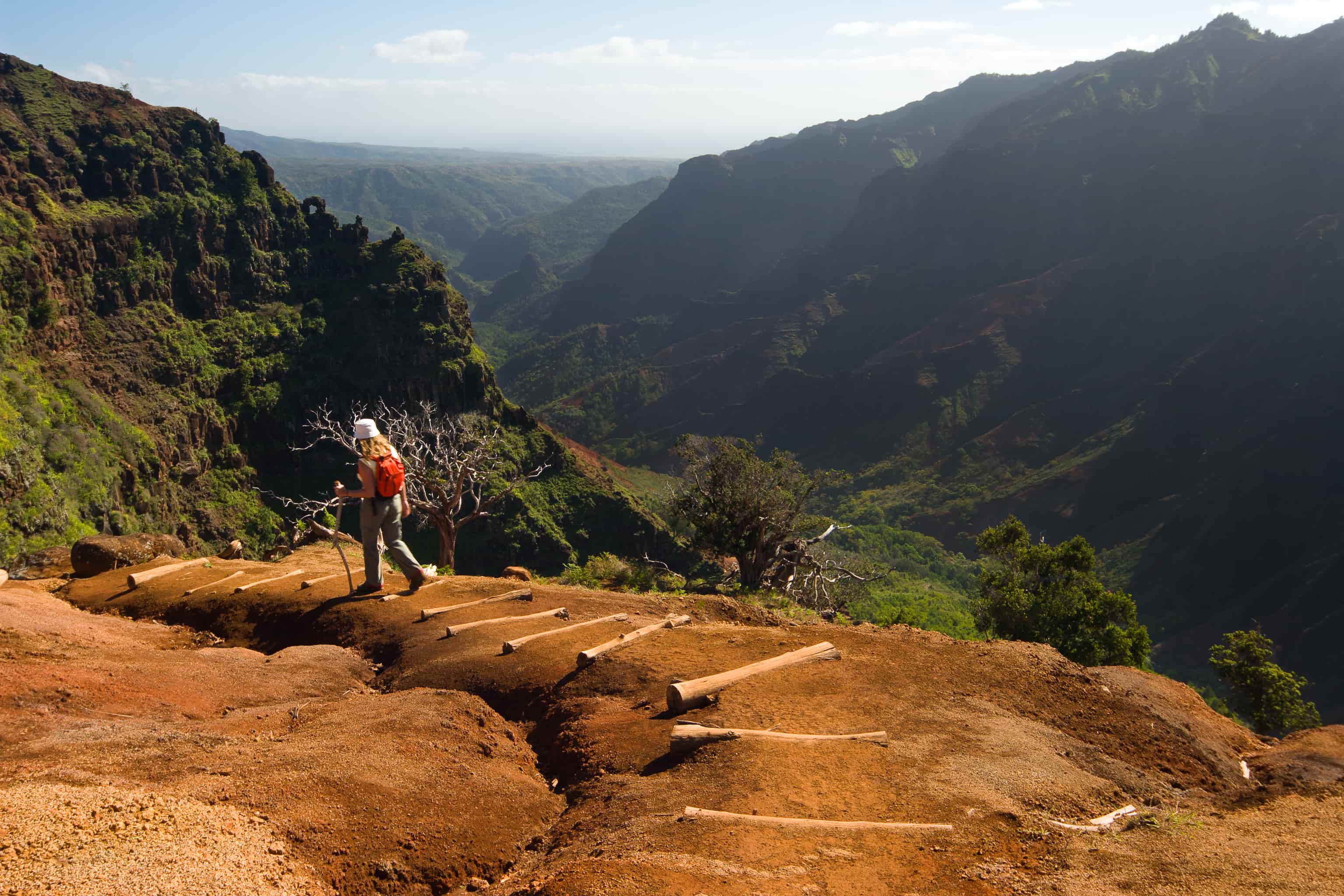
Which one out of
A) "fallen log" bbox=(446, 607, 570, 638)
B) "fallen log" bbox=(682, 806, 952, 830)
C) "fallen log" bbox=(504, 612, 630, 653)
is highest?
"fallen log" bbox=(682, 806, 952, 830)

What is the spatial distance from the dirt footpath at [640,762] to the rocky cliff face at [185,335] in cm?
2077

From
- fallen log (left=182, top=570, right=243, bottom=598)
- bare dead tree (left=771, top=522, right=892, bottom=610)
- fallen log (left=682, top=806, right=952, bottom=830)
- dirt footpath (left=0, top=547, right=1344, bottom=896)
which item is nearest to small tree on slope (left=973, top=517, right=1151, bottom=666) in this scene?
bare dead tree (left=771, top=522, right=892, bottom=610)

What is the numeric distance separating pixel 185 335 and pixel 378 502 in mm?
38903

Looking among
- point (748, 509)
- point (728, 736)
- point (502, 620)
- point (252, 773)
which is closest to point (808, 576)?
point (748, 509)

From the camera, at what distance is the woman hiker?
9.99 metres

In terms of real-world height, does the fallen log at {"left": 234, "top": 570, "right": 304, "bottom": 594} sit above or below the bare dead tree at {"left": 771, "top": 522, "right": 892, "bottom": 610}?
above

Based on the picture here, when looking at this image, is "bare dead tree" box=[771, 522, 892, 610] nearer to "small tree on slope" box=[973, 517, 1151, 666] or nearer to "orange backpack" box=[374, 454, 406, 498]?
"small tree on slope" box=[973, 517, 1151, 666]

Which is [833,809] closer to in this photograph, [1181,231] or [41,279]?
[41,279]

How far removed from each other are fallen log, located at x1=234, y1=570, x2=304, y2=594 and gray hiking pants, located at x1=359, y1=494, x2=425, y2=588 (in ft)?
5.20

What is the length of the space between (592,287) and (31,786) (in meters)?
150

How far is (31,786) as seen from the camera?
16.4ft

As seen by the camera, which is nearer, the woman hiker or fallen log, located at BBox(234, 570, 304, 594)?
the woman hiker

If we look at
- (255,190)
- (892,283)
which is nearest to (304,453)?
(255,190)

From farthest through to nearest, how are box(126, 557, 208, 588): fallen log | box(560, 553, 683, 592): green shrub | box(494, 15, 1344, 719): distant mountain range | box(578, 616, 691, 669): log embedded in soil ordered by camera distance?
box(494, 15, 1344, 719): distant mountain range < box(560, 553, 683, 592): green shrub < box(126, 557, 208, 588): fallen log < box(578, 616, 691, 669): log embedded in soil
